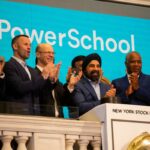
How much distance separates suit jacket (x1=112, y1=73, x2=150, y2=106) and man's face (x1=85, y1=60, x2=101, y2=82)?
0.24m

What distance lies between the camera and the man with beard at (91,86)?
5.68 m

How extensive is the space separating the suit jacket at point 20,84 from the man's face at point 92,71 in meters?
0.53

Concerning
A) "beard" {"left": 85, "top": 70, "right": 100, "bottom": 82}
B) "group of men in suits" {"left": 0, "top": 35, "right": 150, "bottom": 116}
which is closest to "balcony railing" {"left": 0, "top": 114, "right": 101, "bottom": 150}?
"group of men in suits" {"left": 0, "top": 35, "right": 150, "bottom": 116}

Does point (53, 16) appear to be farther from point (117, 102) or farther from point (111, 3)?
point (117, 102)

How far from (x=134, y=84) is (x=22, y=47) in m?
1.28

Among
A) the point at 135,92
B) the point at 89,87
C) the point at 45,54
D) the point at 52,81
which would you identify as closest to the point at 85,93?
the point at 89,87

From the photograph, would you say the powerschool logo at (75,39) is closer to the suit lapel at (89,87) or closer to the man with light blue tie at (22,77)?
the man with light blue tie at (22,77)

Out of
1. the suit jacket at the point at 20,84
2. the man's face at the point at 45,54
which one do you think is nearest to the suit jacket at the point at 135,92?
the man's face at the point at 45,54

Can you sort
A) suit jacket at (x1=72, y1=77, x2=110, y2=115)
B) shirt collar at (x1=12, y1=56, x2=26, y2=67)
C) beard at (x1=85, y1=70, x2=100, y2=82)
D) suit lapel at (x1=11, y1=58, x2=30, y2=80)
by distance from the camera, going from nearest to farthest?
suit lapel at (x1=11, y1=58, x2=30, y2=80)
shirt collar at (x1=12, y1=56, x2=26, y2=67)
suit jacket at (x1=72, y1=77, x2=110, y2=115)
beard at (x1=85, y1=70, x2=100, y2=82)

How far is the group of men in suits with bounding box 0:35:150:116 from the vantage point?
5.30 meters

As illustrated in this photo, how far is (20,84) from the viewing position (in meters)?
5.26

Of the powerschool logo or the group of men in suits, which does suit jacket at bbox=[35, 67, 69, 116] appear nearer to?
the group of men in suits

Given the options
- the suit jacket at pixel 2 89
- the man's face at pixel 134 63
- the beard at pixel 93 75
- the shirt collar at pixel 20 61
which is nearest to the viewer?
the suit jacket at pixel 2 89

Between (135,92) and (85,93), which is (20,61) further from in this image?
(135,92)
